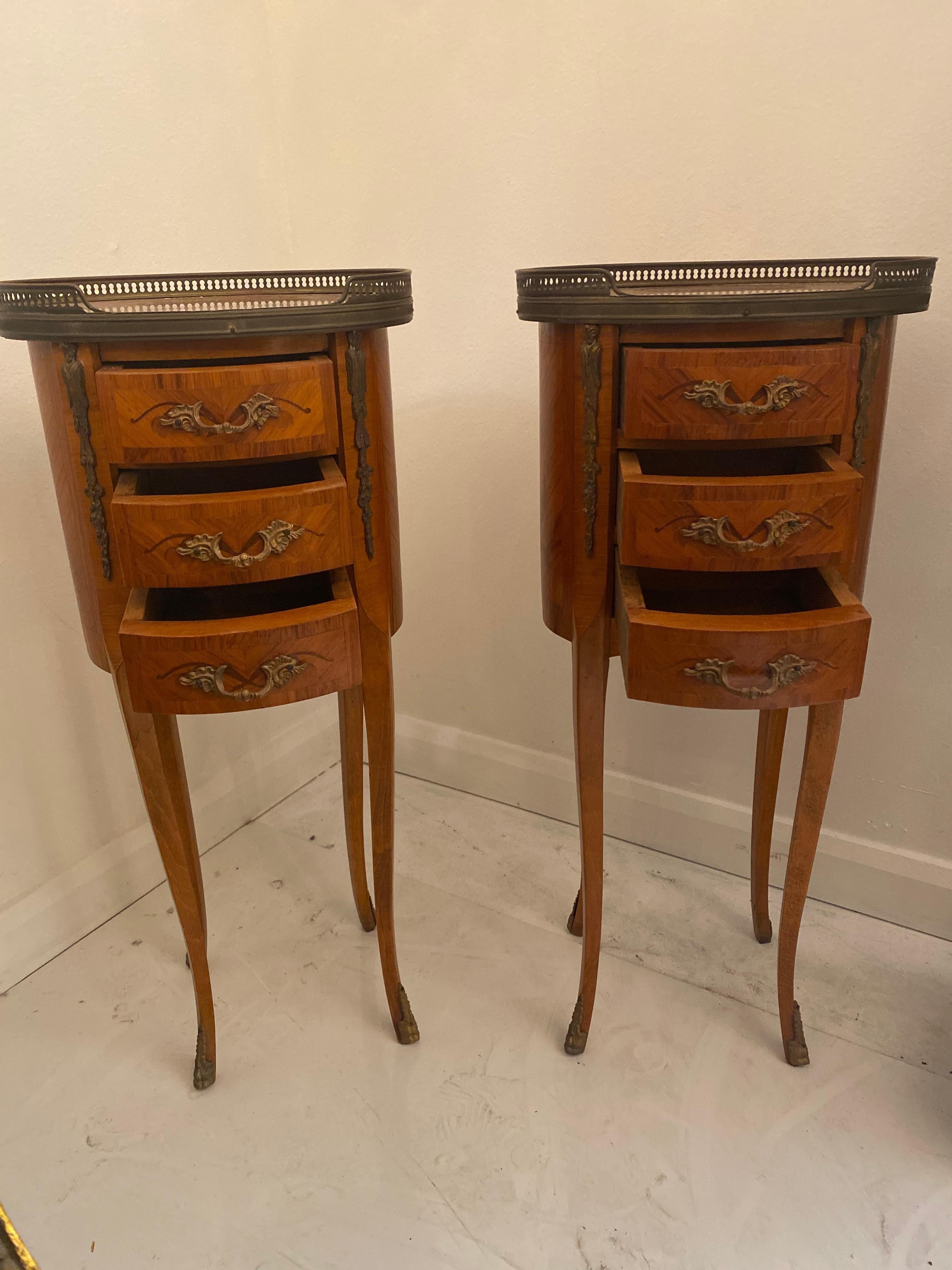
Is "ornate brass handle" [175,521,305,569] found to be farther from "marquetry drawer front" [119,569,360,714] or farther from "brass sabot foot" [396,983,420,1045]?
"brass sabot foot" [396,983,420,1045]

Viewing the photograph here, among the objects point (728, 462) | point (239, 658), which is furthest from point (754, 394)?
point (239, 658)

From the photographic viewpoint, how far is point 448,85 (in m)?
1.56

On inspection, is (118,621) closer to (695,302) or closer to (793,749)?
(695,302)

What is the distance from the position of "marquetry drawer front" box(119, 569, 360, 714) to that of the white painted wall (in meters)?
0.56

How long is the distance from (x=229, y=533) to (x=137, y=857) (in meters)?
0.93

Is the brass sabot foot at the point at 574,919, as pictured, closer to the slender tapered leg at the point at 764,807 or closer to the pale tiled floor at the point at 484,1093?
the pale tiled floor at the point at 484,1093

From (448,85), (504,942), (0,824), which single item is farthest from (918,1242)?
(448,85)

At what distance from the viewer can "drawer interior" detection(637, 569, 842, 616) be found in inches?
48.8

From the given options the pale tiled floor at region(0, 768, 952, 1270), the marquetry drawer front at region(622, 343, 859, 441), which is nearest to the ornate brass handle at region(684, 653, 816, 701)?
the marquetry drawer front at region(622, 343, 859, 441)

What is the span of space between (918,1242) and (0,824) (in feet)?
4.64

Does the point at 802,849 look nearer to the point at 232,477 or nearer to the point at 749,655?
the point at 749,655

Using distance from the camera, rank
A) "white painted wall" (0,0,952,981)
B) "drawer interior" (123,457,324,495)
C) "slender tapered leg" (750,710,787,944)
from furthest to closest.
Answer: "slender tapered leg" (750,710,787,944), "white painted wall" (0,0,952,981), "drawer interior" (123,457,324,495)

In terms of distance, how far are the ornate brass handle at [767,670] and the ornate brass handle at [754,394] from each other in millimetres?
276

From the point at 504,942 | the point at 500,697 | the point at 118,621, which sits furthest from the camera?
the point at 500,697
